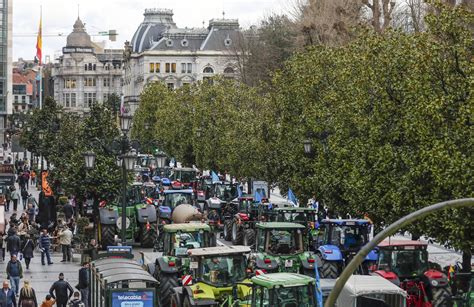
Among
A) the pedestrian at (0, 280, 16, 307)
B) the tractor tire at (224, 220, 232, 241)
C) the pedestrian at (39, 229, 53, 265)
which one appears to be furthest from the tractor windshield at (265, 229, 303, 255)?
the tractor tire at (224, 220, 232, 241)

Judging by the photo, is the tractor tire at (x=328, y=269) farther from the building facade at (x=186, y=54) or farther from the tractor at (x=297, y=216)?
the building facade at (x=186, y=54)

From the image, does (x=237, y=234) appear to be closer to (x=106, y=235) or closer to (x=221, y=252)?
(x=106, y=235)

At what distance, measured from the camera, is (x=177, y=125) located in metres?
88.8

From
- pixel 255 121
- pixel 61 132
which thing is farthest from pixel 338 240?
pixel 61 132

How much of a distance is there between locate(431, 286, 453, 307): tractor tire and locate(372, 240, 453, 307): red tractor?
11.5 inches

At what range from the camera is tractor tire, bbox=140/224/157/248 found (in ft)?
146

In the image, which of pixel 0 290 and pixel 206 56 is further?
pixel 206 56

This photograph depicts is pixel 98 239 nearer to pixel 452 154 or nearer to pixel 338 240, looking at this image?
pixel 338 240

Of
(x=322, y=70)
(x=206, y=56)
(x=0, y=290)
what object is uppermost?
(x=206, y=56)

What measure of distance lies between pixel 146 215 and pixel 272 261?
50.1ft

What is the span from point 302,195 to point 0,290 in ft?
64.2

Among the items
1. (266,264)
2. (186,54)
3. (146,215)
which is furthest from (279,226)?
(186,54)

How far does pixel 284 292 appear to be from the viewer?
72.5 feet

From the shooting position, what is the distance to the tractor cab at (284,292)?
867 inches
